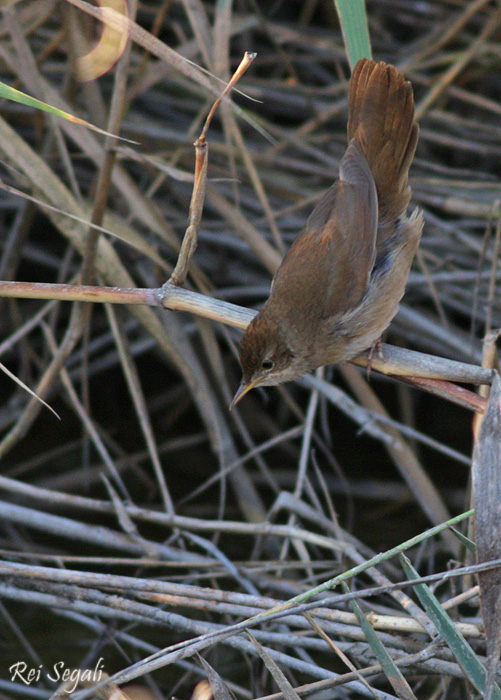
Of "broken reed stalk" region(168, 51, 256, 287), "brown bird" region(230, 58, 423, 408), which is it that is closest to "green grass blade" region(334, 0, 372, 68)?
"brown bird" region(230, 58, 423, 408)

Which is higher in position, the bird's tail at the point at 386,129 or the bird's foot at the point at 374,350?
the bird's tail at the point at 386,129

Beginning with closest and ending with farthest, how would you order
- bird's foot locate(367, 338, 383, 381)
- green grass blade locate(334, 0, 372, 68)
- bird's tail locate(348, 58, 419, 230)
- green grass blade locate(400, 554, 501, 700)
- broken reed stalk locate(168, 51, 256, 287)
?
green grass blade locate(400, 554, 501, 700) → broken reed stalk locate(168, 51, 256, 287) → green grass blade locate(334, 0, 372, 68) → bird's foot locate(367, 338, 383, 381) → bird's tail locate(348, 58, 419, 230)

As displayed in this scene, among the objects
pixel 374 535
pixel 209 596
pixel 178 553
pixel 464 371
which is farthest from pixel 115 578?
Result: pixel 374 535

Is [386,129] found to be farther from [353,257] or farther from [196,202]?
[196,202]

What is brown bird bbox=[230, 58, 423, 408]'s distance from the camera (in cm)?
242

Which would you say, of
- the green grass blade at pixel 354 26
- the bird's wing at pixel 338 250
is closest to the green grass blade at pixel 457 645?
the bird's wing at pixel 338 250

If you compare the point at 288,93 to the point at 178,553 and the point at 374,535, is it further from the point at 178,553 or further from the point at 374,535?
the point at 178,553

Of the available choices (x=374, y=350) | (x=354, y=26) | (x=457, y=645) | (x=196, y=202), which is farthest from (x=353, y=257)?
(x=457, y=645)

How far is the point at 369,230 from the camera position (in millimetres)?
2580

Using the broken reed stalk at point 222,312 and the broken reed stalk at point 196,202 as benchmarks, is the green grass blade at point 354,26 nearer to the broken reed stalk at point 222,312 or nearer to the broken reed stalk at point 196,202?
the broken reed stalk at point 196,202

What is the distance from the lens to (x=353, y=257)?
255 centimetres

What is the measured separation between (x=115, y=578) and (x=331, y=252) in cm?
120

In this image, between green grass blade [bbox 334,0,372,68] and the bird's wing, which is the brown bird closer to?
the bird's wing

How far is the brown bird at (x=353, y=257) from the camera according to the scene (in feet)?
7.94
